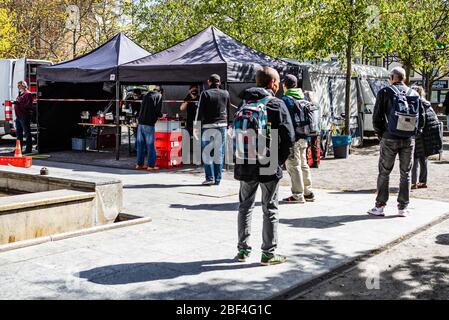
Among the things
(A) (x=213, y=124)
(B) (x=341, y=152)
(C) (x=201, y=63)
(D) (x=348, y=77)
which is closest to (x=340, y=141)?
(B) (x=341, y=152)

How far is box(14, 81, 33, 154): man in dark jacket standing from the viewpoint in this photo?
53.7ft

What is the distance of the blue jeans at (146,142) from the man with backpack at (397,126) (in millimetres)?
6009

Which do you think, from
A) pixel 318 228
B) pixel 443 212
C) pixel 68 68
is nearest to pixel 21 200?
pixel 318 228

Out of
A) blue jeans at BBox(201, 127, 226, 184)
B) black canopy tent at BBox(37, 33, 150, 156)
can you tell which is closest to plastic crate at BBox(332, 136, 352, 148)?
black canopy tent at BBox(37, 33, 150, 156)

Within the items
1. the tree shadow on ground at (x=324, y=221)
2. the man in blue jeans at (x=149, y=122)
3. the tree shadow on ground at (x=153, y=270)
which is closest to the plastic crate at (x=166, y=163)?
the man in blue jeans at (x=149, y=122)

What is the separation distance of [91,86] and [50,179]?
1099 cm

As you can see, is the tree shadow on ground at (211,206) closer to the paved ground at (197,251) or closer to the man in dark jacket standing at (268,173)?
the paved ground at (197,251)

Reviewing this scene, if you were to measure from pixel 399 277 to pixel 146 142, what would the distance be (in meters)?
8.49

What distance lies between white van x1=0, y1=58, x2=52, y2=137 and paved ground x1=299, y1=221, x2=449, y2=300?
47.1 feet

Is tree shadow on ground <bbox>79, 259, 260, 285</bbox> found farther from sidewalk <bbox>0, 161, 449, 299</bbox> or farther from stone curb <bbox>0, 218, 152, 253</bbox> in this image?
stone curb <bbox>0, 218, 152, 253</bbox>

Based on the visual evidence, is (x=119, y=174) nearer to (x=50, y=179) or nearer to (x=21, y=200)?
(x=50, y=179)

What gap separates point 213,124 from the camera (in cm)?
1086

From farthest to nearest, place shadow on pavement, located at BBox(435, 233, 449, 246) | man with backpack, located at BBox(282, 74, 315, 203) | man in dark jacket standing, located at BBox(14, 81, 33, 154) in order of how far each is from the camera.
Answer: man in dark jacket standing, located at BBox(14, 81, 33, 154) < man with backpack, located at BBox(282, 74, 315, 203) < shadow on pavement, located at BBox(435, 233, 449, 246)

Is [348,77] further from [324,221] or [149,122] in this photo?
[324,221]
